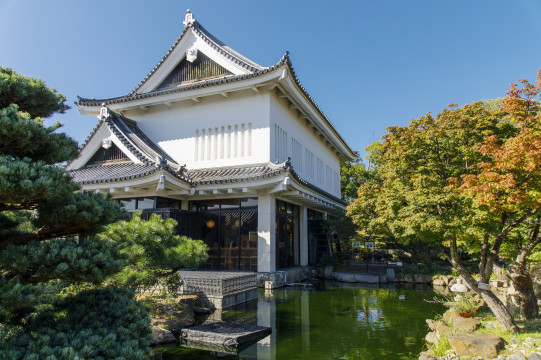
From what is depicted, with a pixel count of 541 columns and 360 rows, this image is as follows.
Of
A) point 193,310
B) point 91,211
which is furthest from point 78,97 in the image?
point 91,211

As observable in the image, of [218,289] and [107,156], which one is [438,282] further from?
[107,156]

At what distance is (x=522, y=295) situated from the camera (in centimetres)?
676

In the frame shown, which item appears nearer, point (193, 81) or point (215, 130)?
point (215, 130)

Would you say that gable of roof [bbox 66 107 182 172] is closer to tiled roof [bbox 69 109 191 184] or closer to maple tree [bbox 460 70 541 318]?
tiled roof [bbox 69 109 191 184]

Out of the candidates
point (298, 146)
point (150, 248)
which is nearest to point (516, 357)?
point (150, 248)

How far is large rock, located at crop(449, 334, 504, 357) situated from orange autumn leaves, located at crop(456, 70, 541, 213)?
2035 mm

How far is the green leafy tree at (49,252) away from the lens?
2803 millimetres

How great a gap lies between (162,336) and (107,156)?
10.7 m

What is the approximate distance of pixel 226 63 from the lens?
14.7 metres

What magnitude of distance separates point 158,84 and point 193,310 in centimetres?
1182

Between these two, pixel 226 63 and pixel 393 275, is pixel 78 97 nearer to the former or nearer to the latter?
pixel 226 63

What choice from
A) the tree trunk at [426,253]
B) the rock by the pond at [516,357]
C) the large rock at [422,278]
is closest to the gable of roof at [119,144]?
the large rock at [422,278]

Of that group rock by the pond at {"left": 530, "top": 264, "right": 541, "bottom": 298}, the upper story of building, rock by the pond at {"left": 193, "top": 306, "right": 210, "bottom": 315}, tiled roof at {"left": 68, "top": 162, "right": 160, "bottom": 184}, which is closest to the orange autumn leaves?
rock by the pond at {"left": 530, "top": 264, "right": 541, "bottom": 298}

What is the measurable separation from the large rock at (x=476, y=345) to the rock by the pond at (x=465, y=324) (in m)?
0.82
